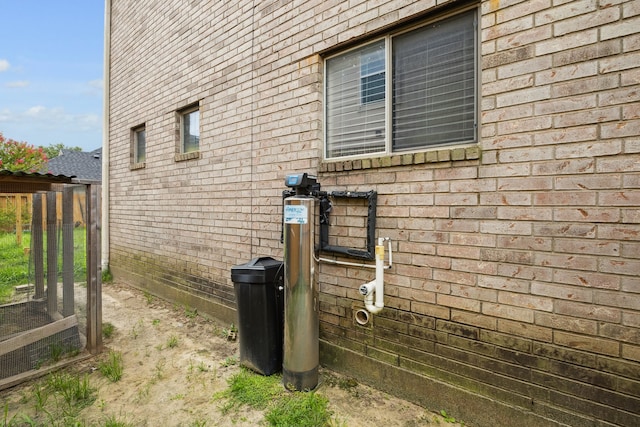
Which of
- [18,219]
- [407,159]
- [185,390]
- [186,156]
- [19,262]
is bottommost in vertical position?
[185,390]

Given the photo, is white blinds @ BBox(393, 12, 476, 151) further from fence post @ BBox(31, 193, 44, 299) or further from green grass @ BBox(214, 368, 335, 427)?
fence post @ BBox(31, 193, 44, 299)

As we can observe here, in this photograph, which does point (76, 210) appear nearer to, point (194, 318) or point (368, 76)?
point (194, 318)

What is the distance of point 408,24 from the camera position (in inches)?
111

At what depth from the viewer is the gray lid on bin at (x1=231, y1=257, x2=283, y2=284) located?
309cm

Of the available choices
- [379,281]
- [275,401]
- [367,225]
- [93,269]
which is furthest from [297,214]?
[93,269]

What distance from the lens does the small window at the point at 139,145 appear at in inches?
253

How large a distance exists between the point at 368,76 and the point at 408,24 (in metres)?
0.51

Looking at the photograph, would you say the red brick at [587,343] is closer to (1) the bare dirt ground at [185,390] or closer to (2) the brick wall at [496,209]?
(2) the brick wall at [496,209]

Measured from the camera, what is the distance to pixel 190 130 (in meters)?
5.28

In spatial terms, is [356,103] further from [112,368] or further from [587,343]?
[112,368]

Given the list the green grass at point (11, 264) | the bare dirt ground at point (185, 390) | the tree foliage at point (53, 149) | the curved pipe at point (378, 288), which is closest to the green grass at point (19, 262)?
the green grass at point (11, 264)

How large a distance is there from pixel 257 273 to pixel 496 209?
200cm

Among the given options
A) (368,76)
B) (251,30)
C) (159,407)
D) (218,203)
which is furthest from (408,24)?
(159,407)

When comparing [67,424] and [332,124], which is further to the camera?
[332,124]
